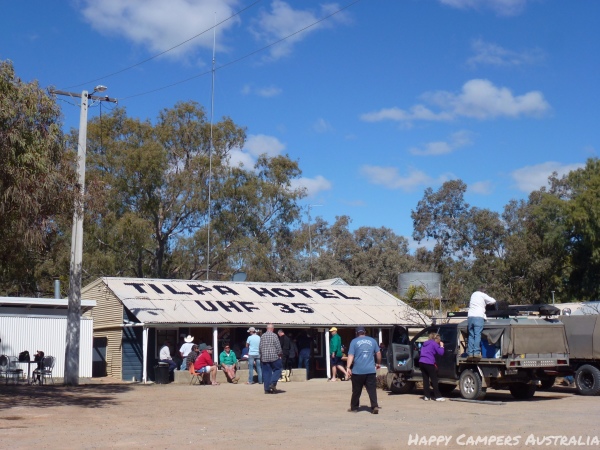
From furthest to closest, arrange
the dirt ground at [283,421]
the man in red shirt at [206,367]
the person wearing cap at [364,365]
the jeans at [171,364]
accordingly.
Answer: the jeans at [171,364] → the man in red shirt at [206,367] → the person wearing cap at [364,365] → the dirt ground at [283,421]

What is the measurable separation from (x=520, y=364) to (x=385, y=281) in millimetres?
47768

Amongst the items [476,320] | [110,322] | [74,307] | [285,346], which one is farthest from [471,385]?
[110,322]

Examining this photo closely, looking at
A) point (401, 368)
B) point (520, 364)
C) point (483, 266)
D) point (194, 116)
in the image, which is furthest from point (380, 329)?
point (483, 266)

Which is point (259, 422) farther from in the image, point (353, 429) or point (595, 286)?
point (595, 286)

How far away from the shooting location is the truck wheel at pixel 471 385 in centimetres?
1627

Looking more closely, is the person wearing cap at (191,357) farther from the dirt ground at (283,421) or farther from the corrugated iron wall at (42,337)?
the dirt ground at (283,421)

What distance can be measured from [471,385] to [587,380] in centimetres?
343

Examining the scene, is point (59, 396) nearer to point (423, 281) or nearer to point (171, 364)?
point (171, 364)

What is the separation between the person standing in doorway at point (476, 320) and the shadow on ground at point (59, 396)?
7.58 metres

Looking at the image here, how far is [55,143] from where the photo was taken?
16.5 m

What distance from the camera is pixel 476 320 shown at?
16.3 m

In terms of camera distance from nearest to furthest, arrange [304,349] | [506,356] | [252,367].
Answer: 1. [506,356]
2. [252,367]
3. [304,349]

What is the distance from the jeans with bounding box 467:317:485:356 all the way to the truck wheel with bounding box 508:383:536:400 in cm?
141

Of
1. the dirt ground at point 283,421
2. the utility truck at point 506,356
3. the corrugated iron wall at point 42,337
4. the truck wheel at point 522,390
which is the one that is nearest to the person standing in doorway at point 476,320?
the utility truck at point 506,356
